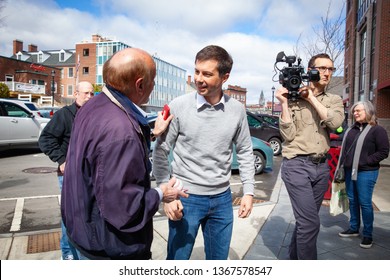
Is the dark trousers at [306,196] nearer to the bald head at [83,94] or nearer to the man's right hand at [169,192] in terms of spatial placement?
the man's right hand at [169,192]

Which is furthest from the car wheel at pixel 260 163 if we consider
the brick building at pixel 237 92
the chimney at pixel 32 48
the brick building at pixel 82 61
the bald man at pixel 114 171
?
the brick building at pixel 237 92

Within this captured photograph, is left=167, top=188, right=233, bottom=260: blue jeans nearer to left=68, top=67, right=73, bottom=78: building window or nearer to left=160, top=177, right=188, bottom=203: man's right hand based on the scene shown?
left=160, top=177, right=188, bottom=203: man's right hand

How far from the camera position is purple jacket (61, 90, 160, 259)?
1.46 metres

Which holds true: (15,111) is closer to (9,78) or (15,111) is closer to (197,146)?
(197,146)

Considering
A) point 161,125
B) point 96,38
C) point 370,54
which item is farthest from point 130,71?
point 96,38

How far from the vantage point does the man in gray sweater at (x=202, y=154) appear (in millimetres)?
2408

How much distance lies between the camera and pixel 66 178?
5.41 ft

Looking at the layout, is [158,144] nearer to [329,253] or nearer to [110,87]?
[110,87]

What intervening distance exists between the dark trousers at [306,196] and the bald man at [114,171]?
166cm

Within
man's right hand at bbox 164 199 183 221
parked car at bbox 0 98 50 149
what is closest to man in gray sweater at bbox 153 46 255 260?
man's right hand at bbox 164 199 183 221

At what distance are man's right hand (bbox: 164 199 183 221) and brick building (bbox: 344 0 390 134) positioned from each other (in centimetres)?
1917

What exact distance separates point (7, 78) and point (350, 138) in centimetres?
4375

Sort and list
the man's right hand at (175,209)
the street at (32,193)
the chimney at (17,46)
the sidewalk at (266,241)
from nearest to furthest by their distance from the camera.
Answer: the man's right hand at (175,209) < the sidewalk at (266,241) < the street at (32,193) < the chimney at (17,46)

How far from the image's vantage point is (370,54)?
961 inches
